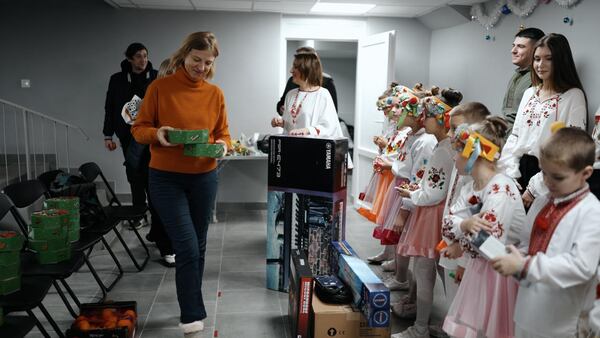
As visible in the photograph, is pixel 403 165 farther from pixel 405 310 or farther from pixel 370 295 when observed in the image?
pixel 370 295

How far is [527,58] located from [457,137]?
1.77 m

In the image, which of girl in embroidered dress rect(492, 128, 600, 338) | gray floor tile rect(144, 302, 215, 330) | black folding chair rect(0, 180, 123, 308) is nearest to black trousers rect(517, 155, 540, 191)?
girl in embroidered dress rect(492, 128, 600, 338)

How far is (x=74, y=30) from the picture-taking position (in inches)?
216

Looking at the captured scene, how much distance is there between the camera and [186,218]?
8.36ft

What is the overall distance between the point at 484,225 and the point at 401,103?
1.13 m

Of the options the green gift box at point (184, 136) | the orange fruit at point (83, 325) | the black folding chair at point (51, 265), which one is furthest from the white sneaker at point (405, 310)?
the black folding chair at point (51, 265)

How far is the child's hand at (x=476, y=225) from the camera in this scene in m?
1.87

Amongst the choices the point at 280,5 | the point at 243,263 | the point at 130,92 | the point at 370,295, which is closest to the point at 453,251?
the point at 370,295

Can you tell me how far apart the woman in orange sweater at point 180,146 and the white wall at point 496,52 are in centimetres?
239

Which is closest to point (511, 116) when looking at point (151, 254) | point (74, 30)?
point (151, 254)

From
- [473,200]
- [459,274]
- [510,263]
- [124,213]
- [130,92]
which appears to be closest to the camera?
[510,263]

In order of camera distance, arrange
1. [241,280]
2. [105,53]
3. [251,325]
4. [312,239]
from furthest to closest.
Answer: [105,53] < [241,280] < [312,239] < [251,325]

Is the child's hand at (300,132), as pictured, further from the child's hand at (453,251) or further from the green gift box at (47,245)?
the green gift box at (47,245)

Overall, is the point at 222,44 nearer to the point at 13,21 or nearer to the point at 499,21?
the point at 13,21
